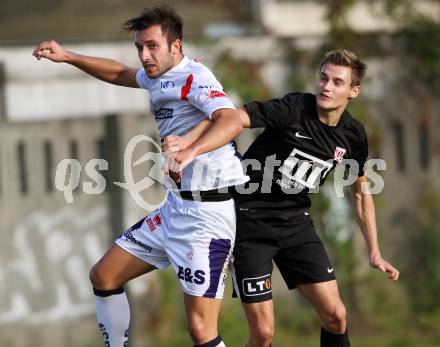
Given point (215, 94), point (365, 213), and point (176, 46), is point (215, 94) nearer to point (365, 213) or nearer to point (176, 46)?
point (176, 46)

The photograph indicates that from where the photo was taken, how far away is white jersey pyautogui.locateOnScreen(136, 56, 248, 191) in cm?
652

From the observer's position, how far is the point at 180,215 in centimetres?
676

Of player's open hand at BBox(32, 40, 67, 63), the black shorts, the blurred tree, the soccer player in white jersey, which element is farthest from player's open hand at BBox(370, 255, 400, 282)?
the blurred tree

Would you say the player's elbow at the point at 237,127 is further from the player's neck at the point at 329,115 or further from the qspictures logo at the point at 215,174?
the player's neck at the point at 329,115

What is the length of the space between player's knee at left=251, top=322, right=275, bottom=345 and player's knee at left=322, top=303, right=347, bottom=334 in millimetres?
377

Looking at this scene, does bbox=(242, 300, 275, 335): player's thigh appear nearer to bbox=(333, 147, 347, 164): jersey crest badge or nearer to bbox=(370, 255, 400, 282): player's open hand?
bbox=(370, 255, 400, 282): player's open hand

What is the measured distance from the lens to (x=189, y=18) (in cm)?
1548

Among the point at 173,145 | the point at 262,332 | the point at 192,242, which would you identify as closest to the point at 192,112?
the point at 192,242

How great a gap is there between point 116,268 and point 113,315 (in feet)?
1.04

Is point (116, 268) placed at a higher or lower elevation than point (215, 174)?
lower

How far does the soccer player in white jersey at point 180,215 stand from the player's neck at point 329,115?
65 cm

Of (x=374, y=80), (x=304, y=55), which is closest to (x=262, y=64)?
(x=304, y=55)

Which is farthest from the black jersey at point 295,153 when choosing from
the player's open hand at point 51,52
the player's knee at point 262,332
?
the player's open hand at point 51,52

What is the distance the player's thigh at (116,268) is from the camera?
271 inches
